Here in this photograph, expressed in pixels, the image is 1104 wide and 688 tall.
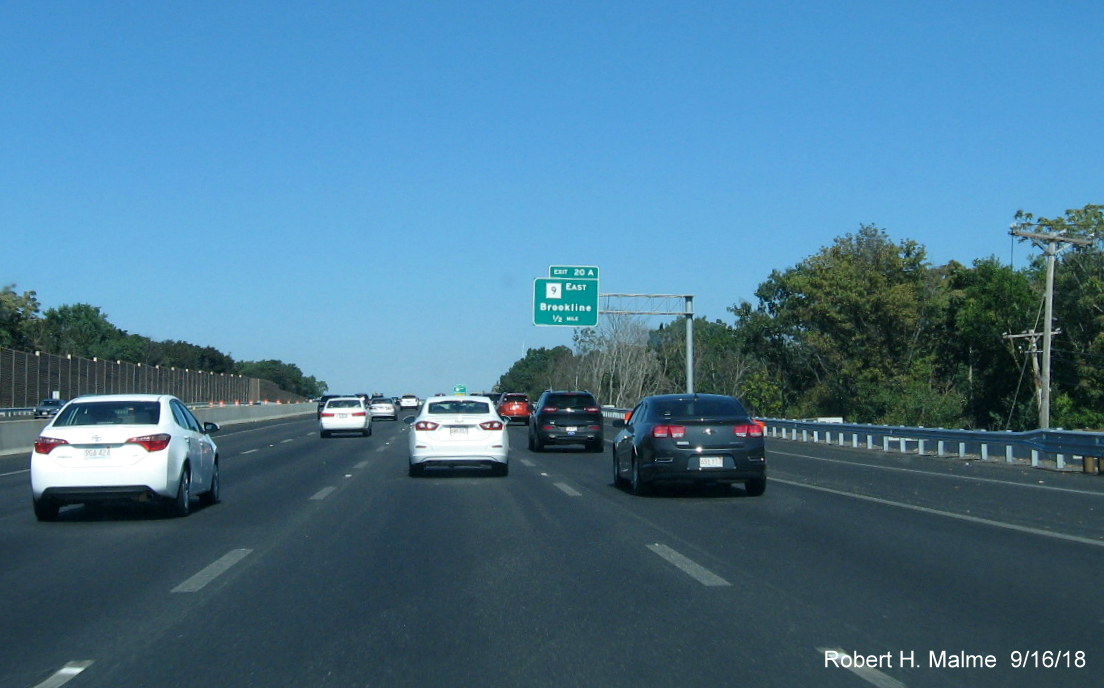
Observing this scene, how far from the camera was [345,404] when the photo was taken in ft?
148

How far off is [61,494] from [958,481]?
1514 centimetres

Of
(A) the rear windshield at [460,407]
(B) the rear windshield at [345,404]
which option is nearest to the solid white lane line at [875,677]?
(A) the rear windshield at [460,407]

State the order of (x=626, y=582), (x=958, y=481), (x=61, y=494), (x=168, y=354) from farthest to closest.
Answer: (x=168, y=354) → (x=958, y=481) → (x=61, y=494) → (x=626, y=582)

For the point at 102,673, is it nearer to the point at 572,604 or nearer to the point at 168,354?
the point at 572,604

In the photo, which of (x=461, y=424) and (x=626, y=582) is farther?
(x=461, y=424)

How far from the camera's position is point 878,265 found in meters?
68.6

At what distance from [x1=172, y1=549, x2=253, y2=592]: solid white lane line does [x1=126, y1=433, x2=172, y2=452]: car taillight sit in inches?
115

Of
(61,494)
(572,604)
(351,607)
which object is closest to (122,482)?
(61,494)

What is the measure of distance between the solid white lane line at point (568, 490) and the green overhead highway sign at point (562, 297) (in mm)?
27899

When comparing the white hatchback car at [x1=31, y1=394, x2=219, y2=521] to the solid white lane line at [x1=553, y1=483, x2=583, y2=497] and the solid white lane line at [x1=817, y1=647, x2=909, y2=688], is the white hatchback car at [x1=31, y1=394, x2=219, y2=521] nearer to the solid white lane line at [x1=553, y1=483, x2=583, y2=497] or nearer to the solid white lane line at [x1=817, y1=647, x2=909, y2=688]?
the solid white lane line at [x1=553, y1=483, x2=583, y2=497]

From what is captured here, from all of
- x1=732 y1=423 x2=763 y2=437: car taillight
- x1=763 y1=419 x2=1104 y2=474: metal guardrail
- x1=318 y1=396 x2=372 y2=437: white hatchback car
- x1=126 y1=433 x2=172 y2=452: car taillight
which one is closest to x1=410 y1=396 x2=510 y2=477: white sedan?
x1=732 y1=423 x2=763 y2=437: car taillight

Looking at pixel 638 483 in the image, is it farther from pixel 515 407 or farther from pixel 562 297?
pixel 515 407

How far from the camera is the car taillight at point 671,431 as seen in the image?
17.5 metres

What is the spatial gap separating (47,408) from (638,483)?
150 feet
